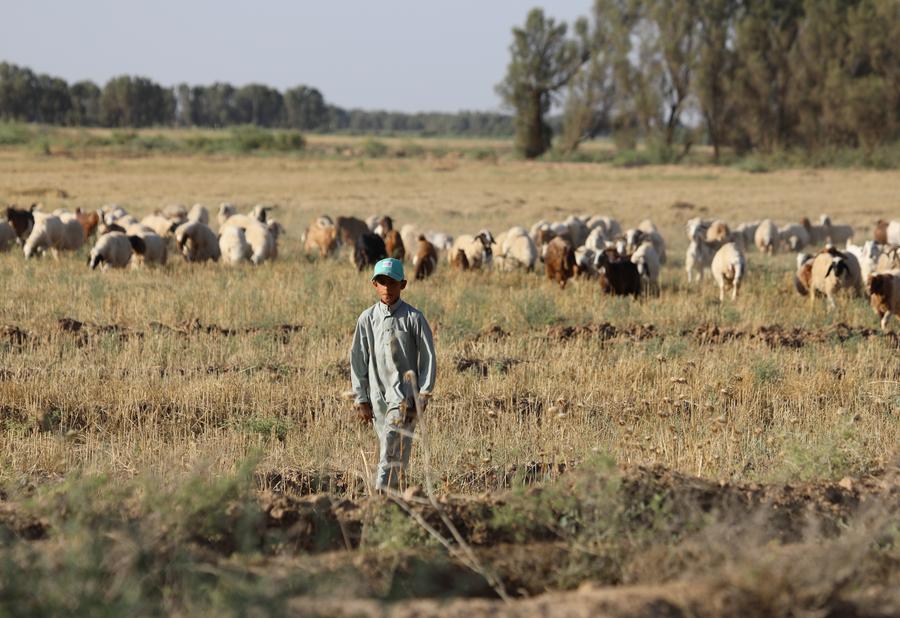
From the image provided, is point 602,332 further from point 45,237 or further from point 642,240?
point 45,237

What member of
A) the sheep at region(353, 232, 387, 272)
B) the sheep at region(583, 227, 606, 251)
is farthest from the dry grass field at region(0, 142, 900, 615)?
the sheep at region(583, 227, 606, 251)

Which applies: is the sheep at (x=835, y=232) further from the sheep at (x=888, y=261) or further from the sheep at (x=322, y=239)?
the sheep at (x=322, y=239)

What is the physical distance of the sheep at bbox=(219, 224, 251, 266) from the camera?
20.0m

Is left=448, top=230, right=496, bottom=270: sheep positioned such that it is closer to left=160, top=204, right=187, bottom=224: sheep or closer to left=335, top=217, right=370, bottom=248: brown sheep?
left=335, top=217, right=370, bottom=248: brown sheep

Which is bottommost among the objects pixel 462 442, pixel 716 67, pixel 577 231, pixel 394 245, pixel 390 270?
pixel 462 442

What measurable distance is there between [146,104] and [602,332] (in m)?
130

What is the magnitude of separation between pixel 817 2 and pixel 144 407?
6210 centimetres

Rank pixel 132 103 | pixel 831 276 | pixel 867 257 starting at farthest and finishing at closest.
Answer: pixel 132 103, pixel 867 257, pixel 831 276

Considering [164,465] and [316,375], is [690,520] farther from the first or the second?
[316,375]

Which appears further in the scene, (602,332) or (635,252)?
(635,252)

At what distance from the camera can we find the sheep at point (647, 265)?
17.4 metres

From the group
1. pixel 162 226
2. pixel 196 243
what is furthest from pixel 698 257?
pixel 162 226

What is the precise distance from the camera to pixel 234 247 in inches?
792

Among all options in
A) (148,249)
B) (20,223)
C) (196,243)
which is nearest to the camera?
(148,249)
